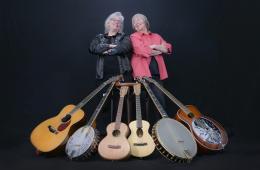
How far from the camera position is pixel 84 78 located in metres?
4.98

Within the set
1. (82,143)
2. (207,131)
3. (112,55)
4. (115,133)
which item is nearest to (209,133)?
(207,131)

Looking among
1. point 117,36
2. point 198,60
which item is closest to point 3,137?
point 117,36

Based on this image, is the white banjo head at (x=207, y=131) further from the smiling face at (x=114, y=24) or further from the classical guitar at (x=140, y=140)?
the smiling face at (x=114, y=24)

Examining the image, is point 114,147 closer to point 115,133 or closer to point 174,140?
point 115,133

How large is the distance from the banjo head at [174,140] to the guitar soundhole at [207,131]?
7.5 inches

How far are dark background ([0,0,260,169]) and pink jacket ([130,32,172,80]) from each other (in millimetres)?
608

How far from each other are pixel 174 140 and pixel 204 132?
41 centimetres

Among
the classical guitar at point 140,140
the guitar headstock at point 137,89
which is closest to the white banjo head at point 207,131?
the classical guitar at point 140,140

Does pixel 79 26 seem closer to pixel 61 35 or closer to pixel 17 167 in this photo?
pixel 61 35

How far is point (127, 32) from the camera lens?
16.1 feet

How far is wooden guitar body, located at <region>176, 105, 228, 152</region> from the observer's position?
3.64m

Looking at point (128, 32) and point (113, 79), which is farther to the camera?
point (128, 32)

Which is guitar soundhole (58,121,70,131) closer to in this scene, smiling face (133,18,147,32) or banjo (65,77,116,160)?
banjo (65,77,116,160)

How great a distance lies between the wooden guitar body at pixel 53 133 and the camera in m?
3.62
